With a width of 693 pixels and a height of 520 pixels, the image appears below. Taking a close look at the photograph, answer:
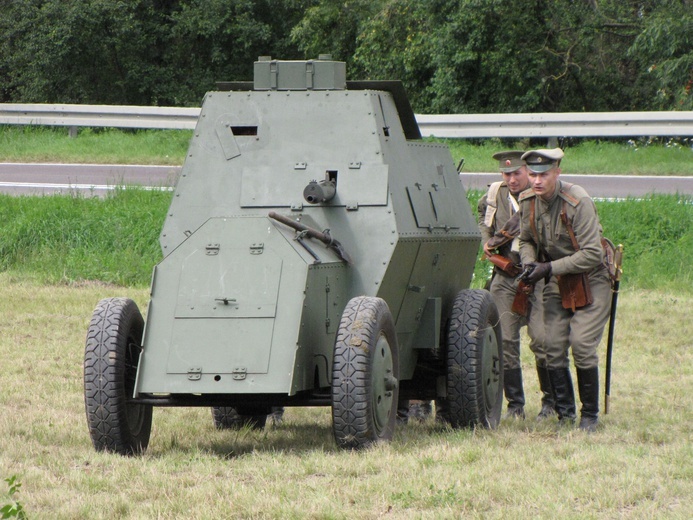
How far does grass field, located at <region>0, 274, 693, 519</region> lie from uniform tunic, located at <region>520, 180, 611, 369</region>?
548 millimetres

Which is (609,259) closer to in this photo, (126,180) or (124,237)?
(124,237)

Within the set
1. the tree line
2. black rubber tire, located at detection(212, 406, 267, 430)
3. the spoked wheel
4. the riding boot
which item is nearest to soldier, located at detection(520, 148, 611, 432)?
the riding boot

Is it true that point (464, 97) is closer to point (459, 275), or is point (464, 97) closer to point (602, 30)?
point (602, 30)

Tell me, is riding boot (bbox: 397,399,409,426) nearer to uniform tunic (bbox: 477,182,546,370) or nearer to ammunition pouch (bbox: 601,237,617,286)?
uniform tunic (bbox: 477,182,546,370)

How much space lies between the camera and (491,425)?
8148mm

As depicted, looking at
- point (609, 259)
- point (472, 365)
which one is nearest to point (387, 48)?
point (609, 259)

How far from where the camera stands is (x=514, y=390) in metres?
9.11

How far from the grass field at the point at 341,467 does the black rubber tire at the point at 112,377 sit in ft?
0.43

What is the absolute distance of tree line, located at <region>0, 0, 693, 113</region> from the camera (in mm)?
23812

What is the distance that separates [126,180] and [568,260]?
11069mm

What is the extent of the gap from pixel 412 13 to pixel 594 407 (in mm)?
18154

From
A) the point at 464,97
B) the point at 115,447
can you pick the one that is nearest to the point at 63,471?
the point at 115,447

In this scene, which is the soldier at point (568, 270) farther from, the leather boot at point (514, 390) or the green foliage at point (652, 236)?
the green foliage at point (652, 236)

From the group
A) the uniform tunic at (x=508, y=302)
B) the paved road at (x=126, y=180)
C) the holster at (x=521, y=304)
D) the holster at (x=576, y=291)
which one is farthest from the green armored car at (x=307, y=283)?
the paved road at (x=126, y=180)
